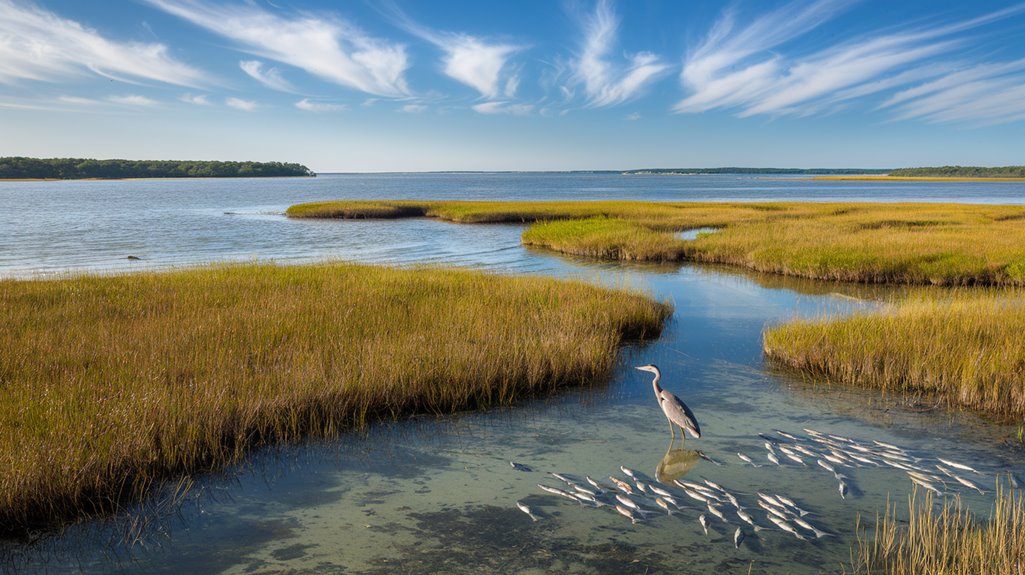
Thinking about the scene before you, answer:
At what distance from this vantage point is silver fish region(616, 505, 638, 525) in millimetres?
6411

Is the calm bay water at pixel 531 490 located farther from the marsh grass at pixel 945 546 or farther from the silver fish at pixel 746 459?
the marsh grass at pixel 945 546

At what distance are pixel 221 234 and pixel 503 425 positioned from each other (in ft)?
126

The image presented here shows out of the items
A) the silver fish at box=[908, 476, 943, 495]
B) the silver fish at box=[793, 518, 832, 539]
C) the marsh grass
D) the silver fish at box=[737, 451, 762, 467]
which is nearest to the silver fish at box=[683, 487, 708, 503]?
the silver fish at box=[793, 518, 832, 539]

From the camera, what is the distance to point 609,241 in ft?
105

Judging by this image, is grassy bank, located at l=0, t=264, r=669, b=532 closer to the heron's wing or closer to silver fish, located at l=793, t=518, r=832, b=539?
the heron's wing

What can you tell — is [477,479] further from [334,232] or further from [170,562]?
[334,232]

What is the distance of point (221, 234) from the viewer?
42.8 m

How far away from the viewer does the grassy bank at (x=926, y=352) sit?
9773 mm

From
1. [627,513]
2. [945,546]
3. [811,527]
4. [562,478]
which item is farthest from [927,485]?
[562,478]

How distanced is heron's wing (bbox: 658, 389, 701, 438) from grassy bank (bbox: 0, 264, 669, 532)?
2736 millimetres

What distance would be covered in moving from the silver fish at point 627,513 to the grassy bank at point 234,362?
371 cm

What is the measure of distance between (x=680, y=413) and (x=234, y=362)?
6310 millimetres

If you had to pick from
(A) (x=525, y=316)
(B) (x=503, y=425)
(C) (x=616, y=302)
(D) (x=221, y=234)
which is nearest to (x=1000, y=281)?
(C) (x=616, y=302)

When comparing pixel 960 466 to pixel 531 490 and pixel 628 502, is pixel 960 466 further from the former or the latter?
pixel 531 490
